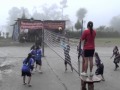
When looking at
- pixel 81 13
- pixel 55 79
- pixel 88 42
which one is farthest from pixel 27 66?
pixel 81 13

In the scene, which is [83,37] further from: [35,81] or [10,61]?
[10,61]

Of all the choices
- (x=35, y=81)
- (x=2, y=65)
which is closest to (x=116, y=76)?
(x=35, y=81)

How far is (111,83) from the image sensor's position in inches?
556

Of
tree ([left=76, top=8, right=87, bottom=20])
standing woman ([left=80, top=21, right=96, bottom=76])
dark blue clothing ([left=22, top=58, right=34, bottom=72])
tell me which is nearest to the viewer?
standing woman ([left=80, top=21, right=96, bottom=76])

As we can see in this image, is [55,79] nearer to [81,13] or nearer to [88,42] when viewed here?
[88,42]

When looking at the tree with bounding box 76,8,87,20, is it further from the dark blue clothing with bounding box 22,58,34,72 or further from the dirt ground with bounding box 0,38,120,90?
the dark blue clothing with bounding box 22,58,34,72

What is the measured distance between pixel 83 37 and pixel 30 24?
104ft

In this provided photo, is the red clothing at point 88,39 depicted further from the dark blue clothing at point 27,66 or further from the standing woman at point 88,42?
the dark blue clothing at point 27,66

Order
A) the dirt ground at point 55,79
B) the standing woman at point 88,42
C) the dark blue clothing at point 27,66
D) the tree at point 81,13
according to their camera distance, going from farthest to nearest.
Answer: the tree at point 81,13 → the dark blue clothing at point 27,66 → the dirt ground at point 55,79 → the standing woman at point 88,42

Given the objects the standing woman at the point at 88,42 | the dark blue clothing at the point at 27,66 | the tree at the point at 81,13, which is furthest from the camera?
the tree at the point at 81,13

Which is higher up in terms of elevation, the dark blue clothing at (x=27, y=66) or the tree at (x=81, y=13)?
the tree at (x=81, y=13)

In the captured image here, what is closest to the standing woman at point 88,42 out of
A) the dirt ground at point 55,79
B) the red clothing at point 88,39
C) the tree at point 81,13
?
the red clothing at point 88,39

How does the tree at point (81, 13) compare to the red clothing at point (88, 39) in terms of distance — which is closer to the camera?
the red clothing at point (88, 39)

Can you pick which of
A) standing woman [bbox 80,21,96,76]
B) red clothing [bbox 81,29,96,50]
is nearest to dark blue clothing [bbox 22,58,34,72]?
standing woman [bbox 80,21,96,76]
